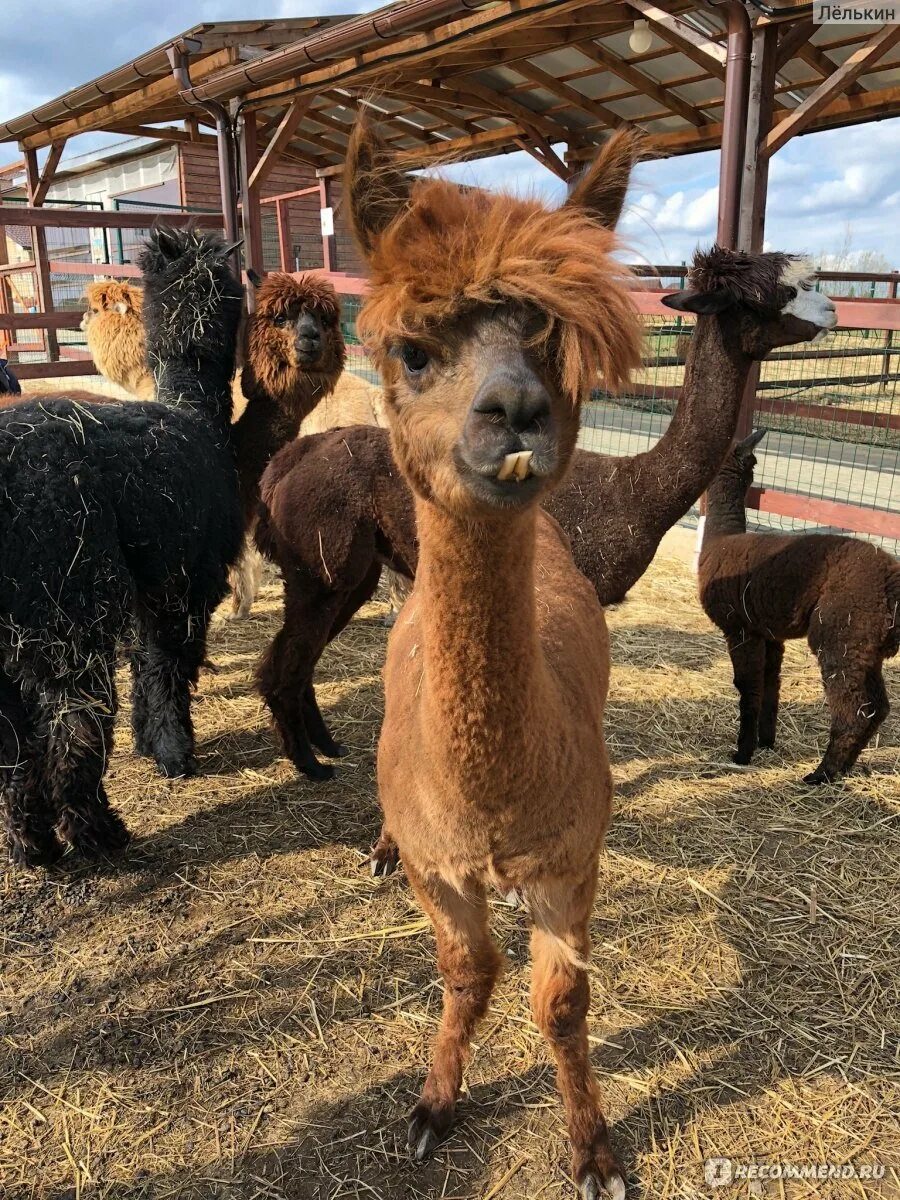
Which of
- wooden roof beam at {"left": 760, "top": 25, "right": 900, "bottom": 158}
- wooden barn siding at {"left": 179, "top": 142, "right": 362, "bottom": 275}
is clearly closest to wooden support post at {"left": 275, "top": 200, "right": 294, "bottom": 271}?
wooden barn siding at {"left": 179, "top": 142, "right": 362, "bottom": 275}

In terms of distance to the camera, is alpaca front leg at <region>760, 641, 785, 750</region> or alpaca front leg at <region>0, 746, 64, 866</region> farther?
alpaca front leg at <region>760, 641, 785, 750</region>

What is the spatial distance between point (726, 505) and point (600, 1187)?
318cm

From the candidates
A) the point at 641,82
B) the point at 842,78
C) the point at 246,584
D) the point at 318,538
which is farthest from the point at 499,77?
the point at 318,538

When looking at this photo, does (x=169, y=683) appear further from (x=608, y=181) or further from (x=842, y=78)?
(x=842, y=78)

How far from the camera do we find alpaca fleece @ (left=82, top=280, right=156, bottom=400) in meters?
6.32

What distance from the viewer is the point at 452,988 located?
2.07 metres

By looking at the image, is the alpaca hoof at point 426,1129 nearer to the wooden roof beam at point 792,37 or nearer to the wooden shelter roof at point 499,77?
the wooden shelter roof at point 499,77

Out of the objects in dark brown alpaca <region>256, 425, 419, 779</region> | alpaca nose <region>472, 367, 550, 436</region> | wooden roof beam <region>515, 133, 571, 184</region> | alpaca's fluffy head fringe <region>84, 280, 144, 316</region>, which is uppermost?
wooden roof beam <region>515, 133, 571, 184</region>

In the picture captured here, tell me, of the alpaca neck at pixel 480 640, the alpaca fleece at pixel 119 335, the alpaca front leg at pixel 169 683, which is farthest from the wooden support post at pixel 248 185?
the alpaca neck at pixel 480 640

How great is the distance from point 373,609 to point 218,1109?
170 inches

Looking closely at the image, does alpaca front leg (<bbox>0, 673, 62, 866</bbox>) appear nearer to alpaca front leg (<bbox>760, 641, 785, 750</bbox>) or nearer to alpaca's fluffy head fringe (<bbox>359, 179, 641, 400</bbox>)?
alpaca's fluffy head fringe (<bbox>359, 179, 641, 400</bbox>)

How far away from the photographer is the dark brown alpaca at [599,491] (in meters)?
3.43

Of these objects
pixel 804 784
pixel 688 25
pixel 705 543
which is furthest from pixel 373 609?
pixel 688 25

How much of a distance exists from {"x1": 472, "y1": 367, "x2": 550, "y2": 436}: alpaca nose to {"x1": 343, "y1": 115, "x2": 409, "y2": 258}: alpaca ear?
50 centimetres
